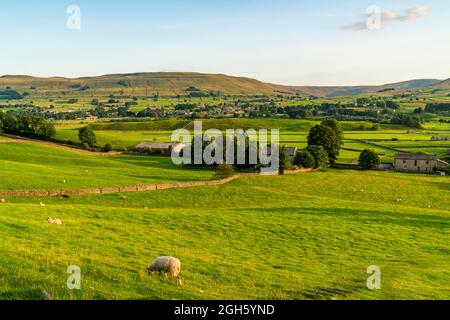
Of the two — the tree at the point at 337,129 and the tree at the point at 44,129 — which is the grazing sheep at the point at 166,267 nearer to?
the tree at the point at 337,129

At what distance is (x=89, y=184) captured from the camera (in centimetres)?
5253

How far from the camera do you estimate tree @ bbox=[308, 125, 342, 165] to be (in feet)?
308

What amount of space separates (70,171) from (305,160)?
46.5m

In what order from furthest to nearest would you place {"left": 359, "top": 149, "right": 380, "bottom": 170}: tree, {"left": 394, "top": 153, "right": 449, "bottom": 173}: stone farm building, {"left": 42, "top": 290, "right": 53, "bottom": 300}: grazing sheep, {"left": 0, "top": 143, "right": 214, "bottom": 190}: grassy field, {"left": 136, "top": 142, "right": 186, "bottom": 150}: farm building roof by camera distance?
1. {"left": 136, "top": 142, "right": 186, "bottom": 150}: farm building roof
2. {"left": 394, "top": 153, "right": 449, "bottom": 173}: stone farm building
3. {"left": 359, "top": 149, "right": 380, "bottom": 170}: tree
4. {"left": 0, "top": 143, "right": 214, "bottom": 190}: grassy field
5. {"left": 42, "top": 290, "right": 53, "bottom": 300}: grazing sheep

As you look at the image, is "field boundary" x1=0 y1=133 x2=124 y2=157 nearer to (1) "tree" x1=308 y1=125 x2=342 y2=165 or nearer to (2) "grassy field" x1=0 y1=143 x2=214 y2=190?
(2) "grassy field" x1=0 y1=143 x2=214 y2=190

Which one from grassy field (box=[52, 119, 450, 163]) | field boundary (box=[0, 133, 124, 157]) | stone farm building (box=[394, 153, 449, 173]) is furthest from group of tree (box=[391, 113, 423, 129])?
field boundary (box=[0, 133, 124, 157])

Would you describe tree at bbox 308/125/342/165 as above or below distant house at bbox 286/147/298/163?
above

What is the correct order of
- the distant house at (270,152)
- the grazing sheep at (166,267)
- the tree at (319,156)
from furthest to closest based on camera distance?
1. the distant house at (270,152)
2. the tree at (319,156)
3. the grazing sheep at (166,267)

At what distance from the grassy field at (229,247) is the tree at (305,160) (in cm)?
3203

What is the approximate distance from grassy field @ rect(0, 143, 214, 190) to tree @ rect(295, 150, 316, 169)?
20.4m

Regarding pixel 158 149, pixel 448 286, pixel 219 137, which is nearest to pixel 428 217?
pixel 448 286

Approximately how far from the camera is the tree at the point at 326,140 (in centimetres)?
9388

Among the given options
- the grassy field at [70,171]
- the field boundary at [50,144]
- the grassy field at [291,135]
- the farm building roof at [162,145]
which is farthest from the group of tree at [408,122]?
the field boundary at [50,144]
